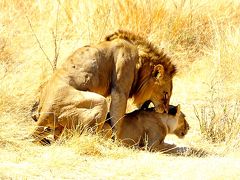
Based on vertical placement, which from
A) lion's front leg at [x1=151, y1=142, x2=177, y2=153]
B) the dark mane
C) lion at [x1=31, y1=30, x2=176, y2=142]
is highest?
the dark mane

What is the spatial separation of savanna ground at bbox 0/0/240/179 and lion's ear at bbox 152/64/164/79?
874mm

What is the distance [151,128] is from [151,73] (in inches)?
26.8

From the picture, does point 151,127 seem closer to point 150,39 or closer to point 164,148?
point 164,148

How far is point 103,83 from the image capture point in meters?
8.24

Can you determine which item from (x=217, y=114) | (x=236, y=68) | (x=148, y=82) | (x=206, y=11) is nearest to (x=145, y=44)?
(x=148, y=82)

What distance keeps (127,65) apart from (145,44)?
0.52 meters

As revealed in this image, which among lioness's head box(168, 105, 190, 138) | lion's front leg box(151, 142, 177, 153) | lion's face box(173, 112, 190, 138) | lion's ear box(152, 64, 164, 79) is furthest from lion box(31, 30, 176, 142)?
lion's front leg box(151, 142, 177, 153)

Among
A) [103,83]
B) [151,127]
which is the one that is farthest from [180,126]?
[103,83]

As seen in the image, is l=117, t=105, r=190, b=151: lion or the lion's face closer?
l=117, t=105, r=190, b=151: lion

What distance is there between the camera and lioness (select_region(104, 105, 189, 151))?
8.34 m

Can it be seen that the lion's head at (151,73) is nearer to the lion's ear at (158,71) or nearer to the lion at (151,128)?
the lion's ear at (158,71)

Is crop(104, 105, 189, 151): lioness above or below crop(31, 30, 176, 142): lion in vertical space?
below

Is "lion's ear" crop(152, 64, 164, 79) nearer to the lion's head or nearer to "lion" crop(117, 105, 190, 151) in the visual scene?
the lion's head

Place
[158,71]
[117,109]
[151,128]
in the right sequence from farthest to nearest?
[158,71], [151,128], [117,109]
